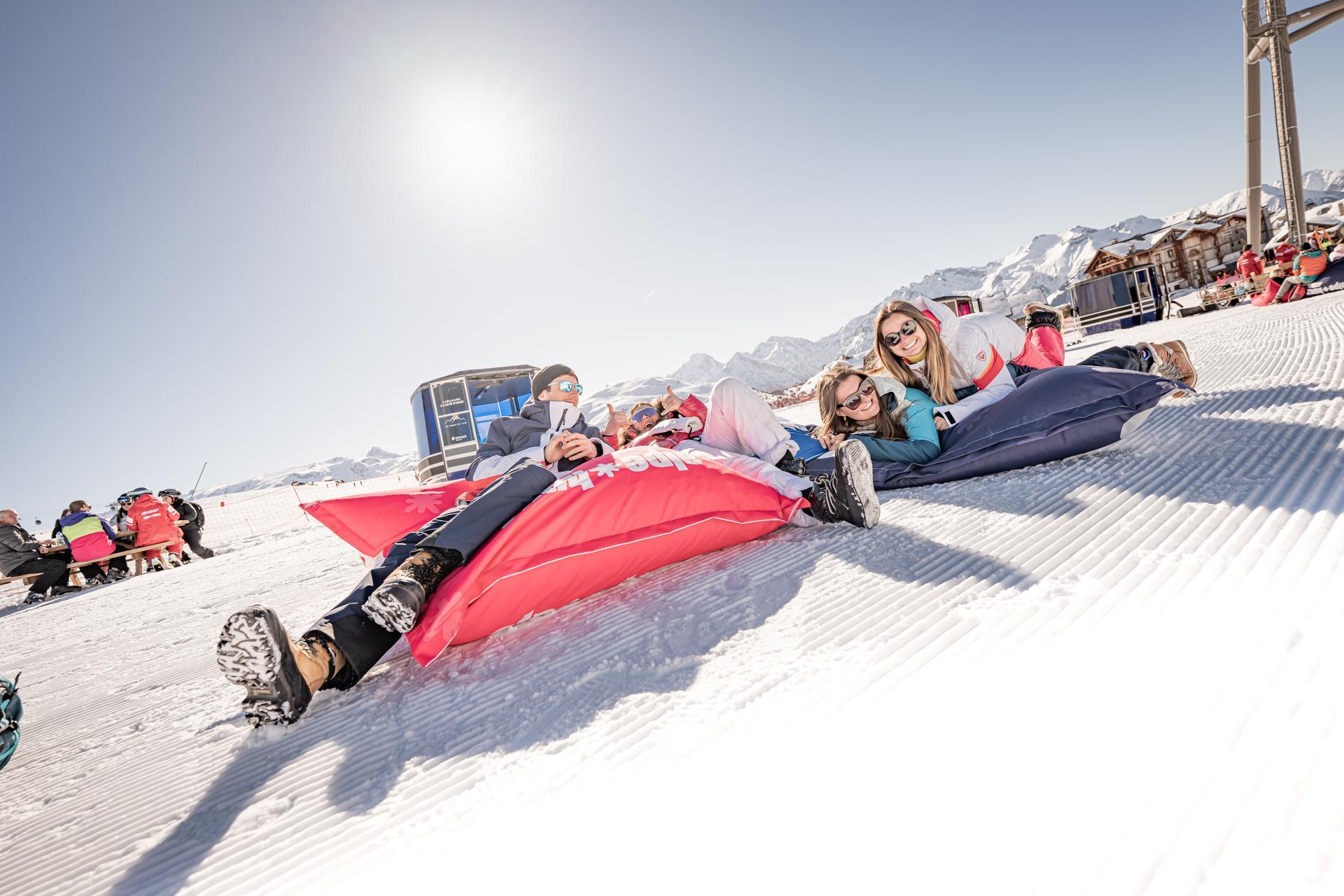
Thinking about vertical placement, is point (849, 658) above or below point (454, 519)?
below

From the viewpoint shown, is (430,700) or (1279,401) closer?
(430,700)

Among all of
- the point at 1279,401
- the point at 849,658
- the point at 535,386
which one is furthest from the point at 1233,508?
the point at 535,386

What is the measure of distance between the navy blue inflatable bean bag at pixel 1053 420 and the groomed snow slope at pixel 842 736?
0.43m

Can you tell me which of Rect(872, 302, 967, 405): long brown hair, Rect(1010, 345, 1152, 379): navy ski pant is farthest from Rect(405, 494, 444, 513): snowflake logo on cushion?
Rect(1010, 345, 1152, 379): navy ski pant

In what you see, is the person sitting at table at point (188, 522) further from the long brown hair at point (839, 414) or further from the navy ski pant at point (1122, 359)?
the navy ski pant at point (1122, 359)

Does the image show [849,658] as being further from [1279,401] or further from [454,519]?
[1279,401]

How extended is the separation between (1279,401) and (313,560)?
263 inches

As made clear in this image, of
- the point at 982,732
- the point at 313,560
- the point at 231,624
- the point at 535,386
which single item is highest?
the point at 535,386

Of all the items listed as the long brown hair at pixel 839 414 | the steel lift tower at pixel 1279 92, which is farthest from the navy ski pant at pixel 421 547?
the steel lift tower at pixel 1279 92

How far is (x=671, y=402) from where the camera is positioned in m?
4.21

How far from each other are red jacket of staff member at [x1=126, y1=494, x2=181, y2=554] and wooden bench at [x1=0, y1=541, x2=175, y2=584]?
9 centimetres

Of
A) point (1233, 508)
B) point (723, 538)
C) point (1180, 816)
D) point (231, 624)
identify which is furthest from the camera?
point (723, 538)

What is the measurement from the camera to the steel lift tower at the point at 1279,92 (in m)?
13.9

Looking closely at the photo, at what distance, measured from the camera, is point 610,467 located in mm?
2016
